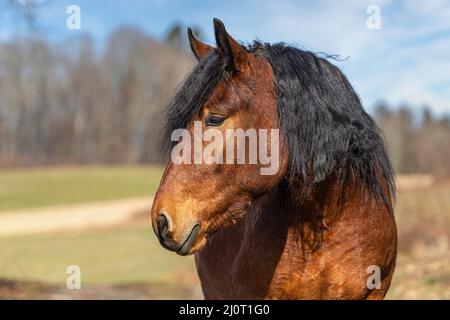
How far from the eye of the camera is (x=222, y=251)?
3.71 m

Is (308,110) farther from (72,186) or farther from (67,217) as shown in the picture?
(72,186)

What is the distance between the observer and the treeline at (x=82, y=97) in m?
60.3

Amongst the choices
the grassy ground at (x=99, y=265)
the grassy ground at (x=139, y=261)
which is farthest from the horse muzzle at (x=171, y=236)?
the grassy ground at (x=99, y=265)

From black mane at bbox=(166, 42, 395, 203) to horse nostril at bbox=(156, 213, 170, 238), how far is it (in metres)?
0.56

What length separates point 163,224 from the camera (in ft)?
8.64

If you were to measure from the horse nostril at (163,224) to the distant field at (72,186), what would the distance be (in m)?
33.1

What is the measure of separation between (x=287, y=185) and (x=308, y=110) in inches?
19.6

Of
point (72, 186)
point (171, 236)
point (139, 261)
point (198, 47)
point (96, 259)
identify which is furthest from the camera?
point (72, 186)

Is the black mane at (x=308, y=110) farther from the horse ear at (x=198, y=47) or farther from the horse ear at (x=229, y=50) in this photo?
the horse ear at (x=198, y=47)

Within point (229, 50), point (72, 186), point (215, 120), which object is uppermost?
point (229, 50)

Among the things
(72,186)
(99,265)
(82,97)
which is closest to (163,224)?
(99,265)

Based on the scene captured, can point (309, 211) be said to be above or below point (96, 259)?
above

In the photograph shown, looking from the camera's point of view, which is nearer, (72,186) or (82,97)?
(72,186)
